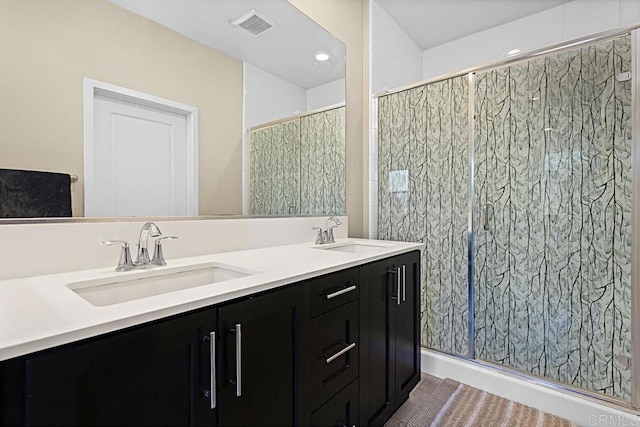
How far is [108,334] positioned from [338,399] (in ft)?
2.73

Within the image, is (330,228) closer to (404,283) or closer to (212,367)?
(404,283)

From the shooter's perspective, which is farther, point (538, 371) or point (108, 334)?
point (538, 371)

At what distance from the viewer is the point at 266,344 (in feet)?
2.98

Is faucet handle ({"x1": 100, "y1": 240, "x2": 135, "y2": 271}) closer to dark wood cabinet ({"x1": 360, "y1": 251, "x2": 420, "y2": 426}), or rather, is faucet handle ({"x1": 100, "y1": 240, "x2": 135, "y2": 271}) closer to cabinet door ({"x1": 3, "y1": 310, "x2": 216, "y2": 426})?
cabinet door ({"x1": 3, "y1": 310, "x2": 216, "y2": 426})

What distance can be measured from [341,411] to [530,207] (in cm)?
147

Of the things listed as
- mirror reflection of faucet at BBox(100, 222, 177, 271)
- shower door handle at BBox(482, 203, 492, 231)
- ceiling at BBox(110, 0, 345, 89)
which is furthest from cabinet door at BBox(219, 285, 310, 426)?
shower door handle at BBox(482, 203, 492, 231)

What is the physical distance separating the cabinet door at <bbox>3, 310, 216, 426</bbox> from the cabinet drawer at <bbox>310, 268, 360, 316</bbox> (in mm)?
383

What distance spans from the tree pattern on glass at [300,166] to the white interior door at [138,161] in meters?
0.35

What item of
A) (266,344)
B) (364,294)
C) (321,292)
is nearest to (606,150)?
(364,294)

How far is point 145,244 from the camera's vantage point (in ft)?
3.83

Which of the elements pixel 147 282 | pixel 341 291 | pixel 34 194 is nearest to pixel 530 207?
pixel 341 291

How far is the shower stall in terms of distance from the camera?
5.31 ft

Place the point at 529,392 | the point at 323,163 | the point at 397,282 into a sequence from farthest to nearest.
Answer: the point at 323,163
the point at 529,392
the point at 397,282

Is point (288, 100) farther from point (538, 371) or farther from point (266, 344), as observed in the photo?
point (538, 371)
